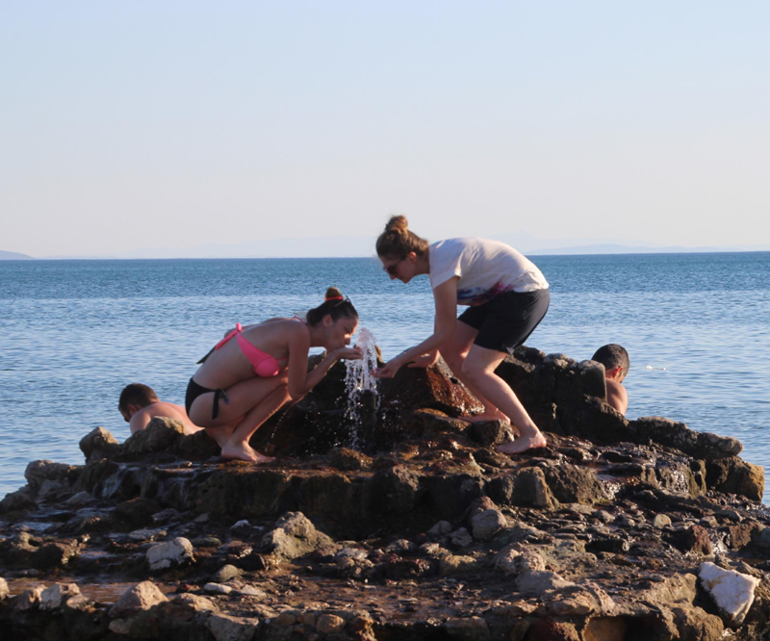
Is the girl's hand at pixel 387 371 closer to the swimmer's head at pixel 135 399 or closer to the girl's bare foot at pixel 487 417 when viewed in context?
the girl's bare foot at pixel 487 417

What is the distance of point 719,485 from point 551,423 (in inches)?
48.2

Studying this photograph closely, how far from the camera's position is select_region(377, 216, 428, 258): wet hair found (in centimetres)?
561

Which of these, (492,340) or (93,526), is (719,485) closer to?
(492,340)

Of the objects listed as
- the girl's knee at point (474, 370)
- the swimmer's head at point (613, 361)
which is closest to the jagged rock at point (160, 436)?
the girl's knee at point (474, 370)

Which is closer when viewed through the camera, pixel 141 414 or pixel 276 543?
pixel 276 543

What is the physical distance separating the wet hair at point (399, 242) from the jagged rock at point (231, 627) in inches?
97.0

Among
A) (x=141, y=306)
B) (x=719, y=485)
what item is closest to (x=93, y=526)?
(x=719, y=485)

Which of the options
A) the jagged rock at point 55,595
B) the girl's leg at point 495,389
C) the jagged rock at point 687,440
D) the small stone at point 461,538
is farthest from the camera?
the jagged rock at point 687,440

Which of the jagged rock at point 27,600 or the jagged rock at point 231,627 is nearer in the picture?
the jagged rock at point 231,627

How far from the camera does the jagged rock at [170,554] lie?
178 inches

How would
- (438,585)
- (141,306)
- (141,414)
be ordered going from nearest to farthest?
(438,585) → (141,414) → (141,306)

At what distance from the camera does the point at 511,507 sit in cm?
516

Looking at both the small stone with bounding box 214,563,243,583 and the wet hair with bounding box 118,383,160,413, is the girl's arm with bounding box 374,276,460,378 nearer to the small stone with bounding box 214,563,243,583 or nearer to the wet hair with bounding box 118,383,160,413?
the small stone with bounding box 214,563,243,583

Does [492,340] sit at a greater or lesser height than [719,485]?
greater
